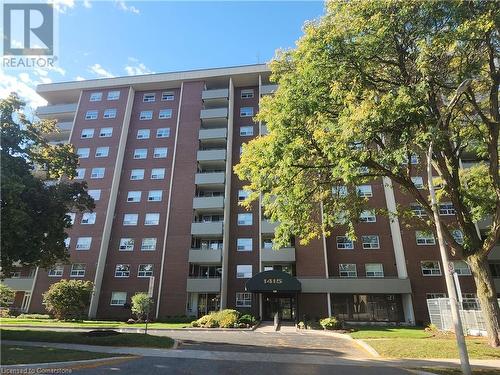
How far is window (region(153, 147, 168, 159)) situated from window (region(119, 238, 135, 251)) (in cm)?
1040

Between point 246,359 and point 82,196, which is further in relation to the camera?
point 82,196

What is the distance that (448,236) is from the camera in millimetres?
16609

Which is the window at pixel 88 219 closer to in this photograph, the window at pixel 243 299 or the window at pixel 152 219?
the window at pixel 152 219

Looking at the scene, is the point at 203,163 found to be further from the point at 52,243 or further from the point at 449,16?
the point at 449,16

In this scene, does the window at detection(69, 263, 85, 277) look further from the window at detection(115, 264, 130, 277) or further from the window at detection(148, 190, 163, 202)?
the window at detection(148, 190, 163, 202)

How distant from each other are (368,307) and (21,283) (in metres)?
35.9

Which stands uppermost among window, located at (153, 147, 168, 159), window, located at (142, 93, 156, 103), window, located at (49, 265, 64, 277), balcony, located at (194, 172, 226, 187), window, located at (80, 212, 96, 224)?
window, located at (142, 93, 156, 103)

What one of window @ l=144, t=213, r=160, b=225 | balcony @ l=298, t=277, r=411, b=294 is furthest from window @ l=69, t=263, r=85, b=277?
balcony @ l=298, t=277, r=411, b=294

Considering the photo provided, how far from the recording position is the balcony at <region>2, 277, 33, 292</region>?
37.6 m

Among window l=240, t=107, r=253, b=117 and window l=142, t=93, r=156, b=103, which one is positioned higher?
window l=142, t=93, r=156, b=103

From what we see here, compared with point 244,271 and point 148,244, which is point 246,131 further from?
point 148,244

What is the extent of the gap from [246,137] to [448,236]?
96.9 ft

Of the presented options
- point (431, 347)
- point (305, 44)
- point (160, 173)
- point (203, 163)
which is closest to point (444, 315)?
point (431, 347)

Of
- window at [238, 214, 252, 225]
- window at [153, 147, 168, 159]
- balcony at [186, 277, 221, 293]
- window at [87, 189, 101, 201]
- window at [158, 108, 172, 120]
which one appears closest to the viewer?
balcony at [186, 277, 221, 293]
